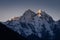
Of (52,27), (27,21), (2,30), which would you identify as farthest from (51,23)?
(2,30)

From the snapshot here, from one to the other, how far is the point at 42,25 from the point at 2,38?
12421 centimetres

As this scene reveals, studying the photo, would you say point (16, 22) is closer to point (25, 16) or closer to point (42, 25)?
point (42, 25)

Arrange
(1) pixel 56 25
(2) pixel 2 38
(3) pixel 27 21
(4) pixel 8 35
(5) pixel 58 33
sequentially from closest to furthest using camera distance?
(2) pixel 2 38
(4) pixel 8 35
(5) pixel 58 33
(1) pixel 56 25
(3) pixel 27 21

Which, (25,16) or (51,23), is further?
(25,16)

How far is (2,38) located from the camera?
49.2 metres

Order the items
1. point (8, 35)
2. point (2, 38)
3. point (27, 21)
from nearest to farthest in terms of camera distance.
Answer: point (2, 38)
point (8, 35)
point (27, 21)

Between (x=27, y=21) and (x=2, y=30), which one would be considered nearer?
(x=2, y=30)

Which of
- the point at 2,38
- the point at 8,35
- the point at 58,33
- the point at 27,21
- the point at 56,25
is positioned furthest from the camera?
the point at 27,21

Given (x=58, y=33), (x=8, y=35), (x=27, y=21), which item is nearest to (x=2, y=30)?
(x=8, y=35)

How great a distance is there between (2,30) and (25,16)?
462 feet

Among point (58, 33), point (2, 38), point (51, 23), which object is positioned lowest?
point (2, 38)

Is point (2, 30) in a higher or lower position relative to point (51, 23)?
lower

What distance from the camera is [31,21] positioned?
181 meters

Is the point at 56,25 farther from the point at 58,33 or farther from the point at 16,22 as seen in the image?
the point at 16,22
